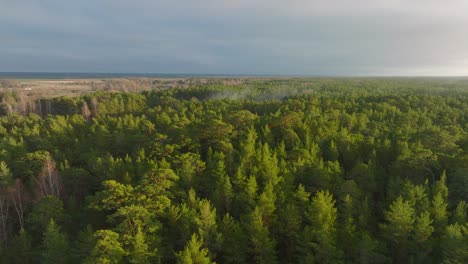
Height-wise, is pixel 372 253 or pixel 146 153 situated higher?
pixel 146 153

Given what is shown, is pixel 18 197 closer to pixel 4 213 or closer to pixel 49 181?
pixel 4 213

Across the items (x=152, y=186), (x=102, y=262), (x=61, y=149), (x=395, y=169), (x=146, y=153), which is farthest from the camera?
(x=61, y=149)

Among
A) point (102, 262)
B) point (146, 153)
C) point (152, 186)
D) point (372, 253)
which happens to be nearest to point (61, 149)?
point (146, 153)

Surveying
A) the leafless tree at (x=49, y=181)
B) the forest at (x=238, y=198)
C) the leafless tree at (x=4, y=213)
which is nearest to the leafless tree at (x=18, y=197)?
the forest at (x=238, y=198)

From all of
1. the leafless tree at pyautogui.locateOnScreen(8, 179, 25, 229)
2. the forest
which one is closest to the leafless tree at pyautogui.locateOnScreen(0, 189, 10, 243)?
the forest

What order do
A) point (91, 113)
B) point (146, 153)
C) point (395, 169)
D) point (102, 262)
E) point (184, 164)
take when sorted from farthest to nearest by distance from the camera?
1. point (91, 113)
2. point (146, 153)
3. point (395, 169)
4. point (184, 164)
5. point (102, 262)

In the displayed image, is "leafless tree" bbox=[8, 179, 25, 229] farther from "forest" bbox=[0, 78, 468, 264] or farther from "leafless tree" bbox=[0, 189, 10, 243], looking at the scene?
"leafless tree" bbox=[0, 189, 10, 243]

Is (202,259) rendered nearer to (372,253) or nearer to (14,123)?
(372,253)

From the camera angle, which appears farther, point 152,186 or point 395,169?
point 395,169
